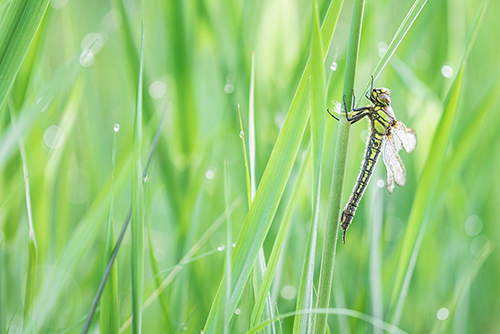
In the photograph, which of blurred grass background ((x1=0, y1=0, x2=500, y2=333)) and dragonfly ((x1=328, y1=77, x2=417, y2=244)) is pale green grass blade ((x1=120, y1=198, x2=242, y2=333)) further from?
dragonfly ((x1=328, y1=77, x2=417, y2=244))

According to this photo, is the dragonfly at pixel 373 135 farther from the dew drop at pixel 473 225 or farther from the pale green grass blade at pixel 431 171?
the dew drop at pixel 473 225

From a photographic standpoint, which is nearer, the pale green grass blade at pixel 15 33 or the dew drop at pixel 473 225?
the pale green grass blade at pixel 15 33

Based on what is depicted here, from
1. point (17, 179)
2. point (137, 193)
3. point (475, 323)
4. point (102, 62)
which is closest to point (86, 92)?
point (102, 62)

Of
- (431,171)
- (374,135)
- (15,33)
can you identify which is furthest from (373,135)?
(15,33)

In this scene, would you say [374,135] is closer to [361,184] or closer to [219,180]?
[361,184]

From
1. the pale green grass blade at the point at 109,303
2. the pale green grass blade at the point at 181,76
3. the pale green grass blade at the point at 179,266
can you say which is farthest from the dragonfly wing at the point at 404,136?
the pale green grass blade at the point at 181,76
